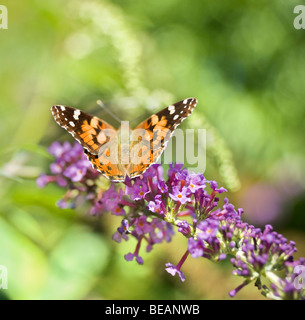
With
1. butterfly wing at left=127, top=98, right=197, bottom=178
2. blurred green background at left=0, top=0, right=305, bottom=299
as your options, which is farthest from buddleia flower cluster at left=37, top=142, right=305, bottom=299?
blurred green background at left=0, top=0, right=305, bottom=299

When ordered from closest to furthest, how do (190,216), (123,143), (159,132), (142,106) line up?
(190,216), (159,132), (123,143), (142,106)

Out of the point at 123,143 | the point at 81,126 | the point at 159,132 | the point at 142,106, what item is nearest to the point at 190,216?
the point at 159,132

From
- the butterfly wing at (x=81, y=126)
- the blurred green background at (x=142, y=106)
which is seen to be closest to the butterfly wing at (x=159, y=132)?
the butterfly wing at (x=81, y=126)

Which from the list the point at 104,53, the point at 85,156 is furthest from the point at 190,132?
the point at 104,53

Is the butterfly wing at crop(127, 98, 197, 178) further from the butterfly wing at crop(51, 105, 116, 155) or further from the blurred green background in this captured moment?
the blurred green background

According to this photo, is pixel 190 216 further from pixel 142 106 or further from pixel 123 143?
pixel 142 106
